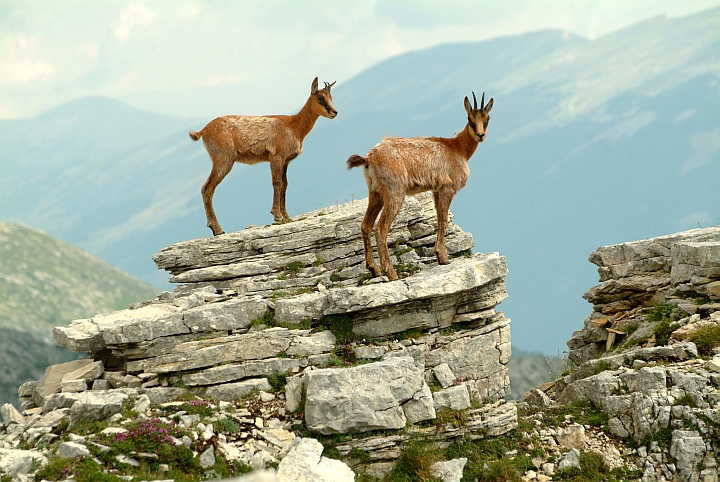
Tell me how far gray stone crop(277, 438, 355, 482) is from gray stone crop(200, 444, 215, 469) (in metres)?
1.29

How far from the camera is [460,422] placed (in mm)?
14078

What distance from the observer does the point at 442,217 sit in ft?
58.2

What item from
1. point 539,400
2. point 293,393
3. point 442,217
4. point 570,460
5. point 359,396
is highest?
point 442,217

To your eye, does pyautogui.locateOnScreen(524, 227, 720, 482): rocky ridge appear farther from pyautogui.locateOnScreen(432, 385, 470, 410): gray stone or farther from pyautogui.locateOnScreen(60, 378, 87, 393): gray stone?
pyautogui.locateOnScreen(60, 378, 87, 393): gray stone

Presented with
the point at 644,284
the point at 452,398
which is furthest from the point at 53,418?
the point at 644,284

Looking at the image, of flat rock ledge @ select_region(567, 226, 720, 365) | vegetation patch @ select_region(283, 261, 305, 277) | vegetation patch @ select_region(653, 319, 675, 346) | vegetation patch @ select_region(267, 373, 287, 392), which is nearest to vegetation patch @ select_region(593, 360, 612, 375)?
vegetation patch @ select_region(653, 319, 675, 346)

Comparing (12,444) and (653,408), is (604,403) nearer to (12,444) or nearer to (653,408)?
(653,408)

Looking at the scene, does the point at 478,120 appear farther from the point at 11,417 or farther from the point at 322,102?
the point at 11,417

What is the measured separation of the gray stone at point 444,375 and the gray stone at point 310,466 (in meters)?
3.72

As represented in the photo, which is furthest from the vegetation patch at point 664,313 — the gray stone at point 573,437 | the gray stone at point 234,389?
the gray stone at point 234,389

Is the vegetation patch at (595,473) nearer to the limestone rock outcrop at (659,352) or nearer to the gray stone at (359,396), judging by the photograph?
the limestone rock outcrop at (659,352)

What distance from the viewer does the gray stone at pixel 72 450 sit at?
11445 mm

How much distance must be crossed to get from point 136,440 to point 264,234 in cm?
751

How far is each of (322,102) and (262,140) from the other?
6.61 feet
